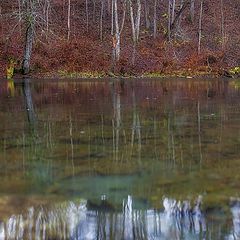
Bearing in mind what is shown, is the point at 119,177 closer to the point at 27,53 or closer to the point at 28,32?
the point at 27,53

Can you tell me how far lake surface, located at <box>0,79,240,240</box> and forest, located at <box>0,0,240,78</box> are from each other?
2055 centimetres

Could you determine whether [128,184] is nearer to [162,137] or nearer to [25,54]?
[162,137]

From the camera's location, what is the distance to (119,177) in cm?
524

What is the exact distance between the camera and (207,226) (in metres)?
3.72

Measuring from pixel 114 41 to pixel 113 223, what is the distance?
28.5m

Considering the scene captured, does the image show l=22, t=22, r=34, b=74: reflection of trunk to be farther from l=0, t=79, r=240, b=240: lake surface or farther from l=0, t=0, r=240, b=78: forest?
l=0, t=79, r=240, b=240: lake surface

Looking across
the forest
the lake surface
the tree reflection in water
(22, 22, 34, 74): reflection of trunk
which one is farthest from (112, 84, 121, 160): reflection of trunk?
the forest

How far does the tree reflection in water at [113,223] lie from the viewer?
357 cm

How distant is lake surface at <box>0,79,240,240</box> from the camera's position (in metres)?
3.77

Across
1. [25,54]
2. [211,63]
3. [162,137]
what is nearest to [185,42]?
[211,63]

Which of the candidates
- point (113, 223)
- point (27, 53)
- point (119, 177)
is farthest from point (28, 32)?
point (113, 223)

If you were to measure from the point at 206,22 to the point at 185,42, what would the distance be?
17.1 feet

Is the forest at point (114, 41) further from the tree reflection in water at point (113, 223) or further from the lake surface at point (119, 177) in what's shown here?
the tree reflection in water at point (113, 223)

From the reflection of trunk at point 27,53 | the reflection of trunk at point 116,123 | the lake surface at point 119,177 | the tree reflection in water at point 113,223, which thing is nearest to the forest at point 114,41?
the reflection of trunk at point 27,53
